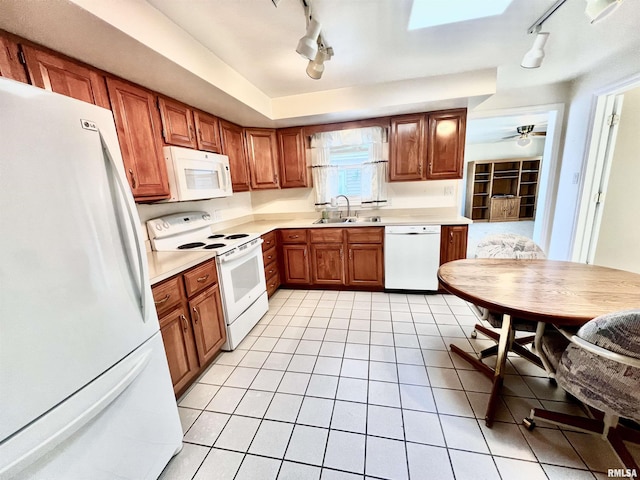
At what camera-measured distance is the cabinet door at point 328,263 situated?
318cm

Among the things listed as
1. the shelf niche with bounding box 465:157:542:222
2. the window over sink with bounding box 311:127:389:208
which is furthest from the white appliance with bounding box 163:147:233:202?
the shelf niche with bounding box 465:157:542:222

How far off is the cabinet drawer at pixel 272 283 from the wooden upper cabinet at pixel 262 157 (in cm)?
116

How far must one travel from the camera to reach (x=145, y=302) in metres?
1.10

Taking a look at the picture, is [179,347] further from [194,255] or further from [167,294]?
[194,255]

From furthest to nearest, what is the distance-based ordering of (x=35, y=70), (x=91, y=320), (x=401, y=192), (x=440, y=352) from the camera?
(x=401, y=192) → (x=440, y=352) → (x=35, y=70) → (x=91, y=320)

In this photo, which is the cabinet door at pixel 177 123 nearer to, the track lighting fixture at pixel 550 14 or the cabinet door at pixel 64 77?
the cabinet door at pixel 64 77

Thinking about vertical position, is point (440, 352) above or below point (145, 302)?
below

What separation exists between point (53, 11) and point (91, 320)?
1318 millimetres

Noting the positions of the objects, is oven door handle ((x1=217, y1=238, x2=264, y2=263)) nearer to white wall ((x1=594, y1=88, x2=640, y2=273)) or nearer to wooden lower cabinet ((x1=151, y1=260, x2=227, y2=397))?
wooden lower cabinet ((x1=151, y1=260, x2=227, y2=397))

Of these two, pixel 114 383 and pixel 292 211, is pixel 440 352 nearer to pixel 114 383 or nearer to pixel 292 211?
pixel 114 383

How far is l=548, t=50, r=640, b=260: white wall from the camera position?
8.31ft

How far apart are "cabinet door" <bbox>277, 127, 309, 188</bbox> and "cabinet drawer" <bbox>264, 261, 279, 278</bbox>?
1.07m

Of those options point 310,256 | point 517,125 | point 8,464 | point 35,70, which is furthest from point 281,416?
point 517,125

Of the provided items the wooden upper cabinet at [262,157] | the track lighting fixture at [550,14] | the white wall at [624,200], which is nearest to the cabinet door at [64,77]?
the wooden upper cabinet at [262,157]
